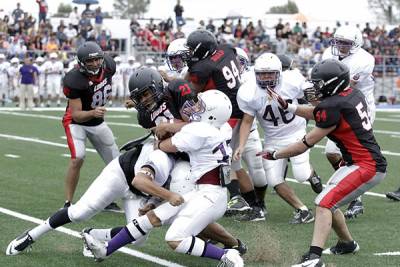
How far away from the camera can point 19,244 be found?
6.39m

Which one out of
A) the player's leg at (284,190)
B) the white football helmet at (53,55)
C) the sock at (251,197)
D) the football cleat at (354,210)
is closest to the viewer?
the player's leg at (284,190)

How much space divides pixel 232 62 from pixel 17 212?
2427 millimetres

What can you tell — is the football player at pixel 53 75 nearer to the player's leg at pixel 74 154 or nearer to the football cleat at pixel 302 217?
the player's leg at pixel 74 154

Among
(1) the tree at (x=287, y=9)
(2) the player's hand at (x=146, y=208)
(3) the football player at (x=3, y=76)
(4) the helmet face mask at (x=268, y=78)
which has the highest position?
(4) the helmet face mask at (x=268, y=78)

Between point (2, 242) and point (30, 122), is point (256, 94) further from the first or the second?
point (30, 122)

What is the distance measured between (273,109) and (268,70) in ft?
2.04

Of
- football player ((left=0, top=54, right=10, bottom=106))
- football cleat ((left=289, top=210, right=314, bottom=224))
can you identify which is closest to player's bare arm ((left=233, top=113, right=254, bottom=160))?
football cleat ((left=289, top=210, right=314, bottom=224))

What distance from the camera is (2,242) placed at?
686cm

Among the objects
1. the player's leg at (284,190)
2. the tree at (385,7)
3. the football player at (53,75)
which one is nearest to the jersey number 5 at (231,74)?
the player's leg at (284,190)

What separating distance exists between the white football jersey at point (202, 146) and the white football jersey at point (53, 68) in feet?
65.1

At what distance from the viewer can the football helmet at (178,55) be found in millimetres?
8055

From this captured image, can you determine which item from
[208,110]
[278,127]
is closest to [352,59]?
[278,127]

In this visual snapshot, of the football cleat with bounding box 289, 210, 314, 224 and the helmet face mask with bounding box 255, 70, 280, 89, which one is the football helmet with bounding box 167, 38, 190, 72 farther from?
the football cleat with bounding box 289, 210, 314, 224

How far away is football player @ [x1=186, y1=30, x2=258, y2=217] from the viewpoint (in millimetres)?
7914
